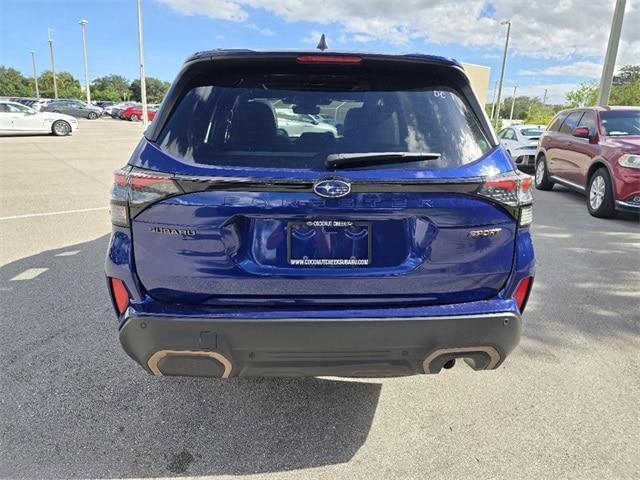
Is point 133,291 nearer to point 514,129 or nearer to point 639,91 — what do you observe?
point 514,129

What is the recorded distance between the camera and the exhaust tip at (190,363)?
6.76ft

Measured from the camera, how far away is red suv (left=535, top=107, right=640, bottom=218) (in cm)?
725

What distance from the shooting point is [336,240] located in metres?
2.04

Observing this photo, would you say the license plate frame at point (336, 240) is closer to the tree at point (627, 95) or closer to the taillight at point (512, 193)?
the taillight at point (512, 193)

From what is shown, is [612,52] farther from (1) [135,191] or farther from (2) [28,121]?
(2) [28,121]

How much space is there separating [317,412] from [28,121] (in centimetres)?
2409

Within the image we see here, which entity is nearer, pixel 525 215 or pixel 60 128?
pixel 525 215

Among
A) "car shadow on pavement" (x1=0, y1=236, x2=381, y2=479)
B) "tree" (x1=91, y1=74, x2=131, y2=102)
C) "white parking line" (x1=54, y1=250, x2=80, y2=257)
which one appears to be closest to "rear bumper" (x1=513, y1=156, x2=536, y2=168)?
"white parking line" (x1=54, y1=250, x2=80, y2=257)

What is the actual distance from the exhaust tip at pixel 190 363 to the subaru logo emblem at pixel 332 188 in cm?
81

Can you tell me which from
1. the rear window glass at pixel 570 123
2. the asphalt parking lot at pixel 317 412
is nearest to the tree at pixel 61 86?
the rear window glass at pixel 570 123

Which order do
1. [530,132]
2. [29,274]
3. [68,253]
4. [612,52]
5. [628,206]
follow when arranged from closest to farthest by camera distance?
1. [29,274]
2. [68,253]
3. [628,206]
4. [612,52]
5. [530,132]

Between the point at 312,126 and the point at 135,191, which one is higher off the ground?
the point at 312,126

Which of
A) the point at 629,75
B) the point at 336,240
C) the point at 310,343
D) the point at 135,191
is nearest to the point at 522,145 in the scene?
the point at 336,240

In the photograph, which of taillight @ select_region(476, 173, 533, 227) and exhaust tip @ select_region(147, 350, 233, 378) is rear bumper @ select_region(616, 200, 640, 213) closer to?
taillight @ select_region(476, 173, 533, 227)
